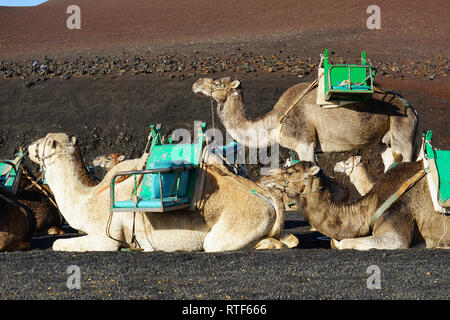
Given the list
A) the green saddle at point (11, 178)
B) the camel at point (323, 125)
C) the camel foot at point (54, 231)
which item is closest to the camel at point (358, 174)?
the camel at point (323, 125)

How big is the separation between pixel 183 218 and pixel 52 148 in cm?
174

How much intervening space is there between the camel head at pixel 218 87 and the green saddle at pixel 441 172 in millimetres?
5172

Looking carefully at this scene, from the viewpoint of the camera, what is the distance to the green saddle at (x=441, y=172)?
311 inches

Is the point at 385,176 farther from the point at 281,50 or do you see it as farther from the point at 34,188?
the point at 281,50

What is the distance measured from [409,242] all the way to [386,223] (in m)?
0.35

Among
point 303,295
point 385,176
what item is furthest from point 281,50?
point 303,295

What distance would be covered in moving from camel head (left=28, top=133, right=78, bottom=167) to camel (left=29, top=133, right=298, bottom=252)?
14 millimetres

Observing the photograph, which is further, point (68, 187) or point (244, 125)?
point (244, 125)

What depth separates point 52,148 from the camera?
800 centimetres

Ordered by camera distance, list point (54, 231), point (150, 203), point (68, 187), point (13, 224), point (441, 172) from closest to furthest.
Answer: point (150, 203) < point (68, 187) < point (441, 172) < point (13, 224) < point (54, 231)

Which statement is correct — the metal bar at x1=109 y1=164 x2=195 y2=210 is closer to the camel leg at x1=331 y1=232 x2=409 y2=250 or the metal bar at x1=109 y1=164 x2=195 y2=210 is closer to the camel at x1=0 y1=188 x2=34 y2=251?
the camel at x1=0 y1=188 x2=34 y2=251

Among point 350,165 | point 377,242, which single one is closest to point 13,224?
point 377,242

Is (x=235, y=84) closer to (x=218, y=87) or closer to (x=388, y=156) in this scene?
(x=218, y=87)

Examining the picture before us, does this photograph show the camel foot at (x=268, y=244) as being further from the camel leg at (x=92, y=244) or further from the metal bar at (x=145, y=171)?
the camel leg at (x=92, y=244)
